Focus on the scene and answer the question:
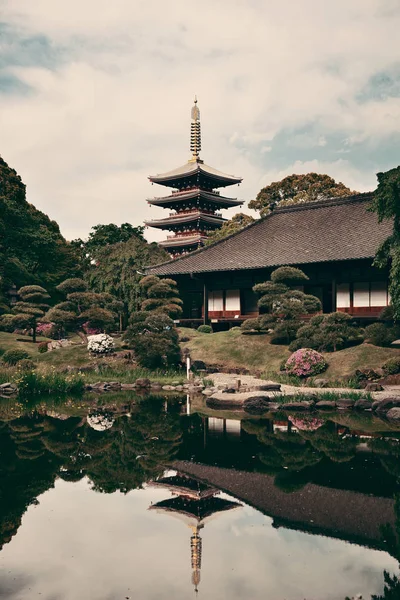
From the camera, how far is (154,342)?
28156 mm

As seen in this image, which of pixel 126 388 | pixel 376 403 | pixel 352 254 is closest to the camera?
pixel 376 403

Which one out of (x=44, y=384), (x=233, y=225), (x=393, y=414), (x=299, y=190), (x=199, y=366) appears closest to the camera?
(x=393, y=414)

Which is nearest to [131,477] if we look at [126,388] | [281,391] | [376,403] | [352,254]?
[376,403]

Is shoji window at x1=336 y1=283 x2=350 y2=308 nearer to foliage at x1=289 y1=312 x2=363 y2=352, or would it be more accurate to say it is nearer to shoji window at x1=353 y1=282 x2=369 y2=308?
shoji window at x1=353 y1=282 x2=369 y2=308

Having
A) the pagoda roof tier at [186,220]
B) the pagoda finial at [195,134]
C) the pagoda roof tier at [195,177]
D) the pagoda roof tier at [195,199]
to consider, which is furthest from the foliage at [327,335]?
the pagoda finial at [195,134]

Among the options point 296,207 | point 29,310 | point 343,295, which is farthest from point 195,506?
point 296,207

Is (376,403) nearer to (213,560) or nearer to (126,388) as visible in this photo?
(126,388)

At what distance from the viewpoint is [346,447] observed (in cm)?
1343

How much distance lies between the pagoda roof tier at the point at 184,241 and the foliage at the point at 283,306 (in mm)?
24114

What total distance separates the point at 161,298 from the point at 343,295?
10504mm

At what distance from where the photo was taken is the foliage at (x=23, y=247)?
41.5 m

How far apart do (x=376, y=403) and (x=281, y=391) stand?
406 centimetres

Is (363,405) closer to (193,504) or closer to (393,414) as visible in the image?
(393,414)

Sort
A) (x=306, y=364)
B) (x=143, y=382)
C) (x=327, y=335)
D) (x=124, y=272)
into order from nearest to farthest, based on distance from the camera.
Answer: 1. (x=306, y=364)
2. (x=143, y=382)
3. (x=327, y=335)
4. (x=124, y=272)
